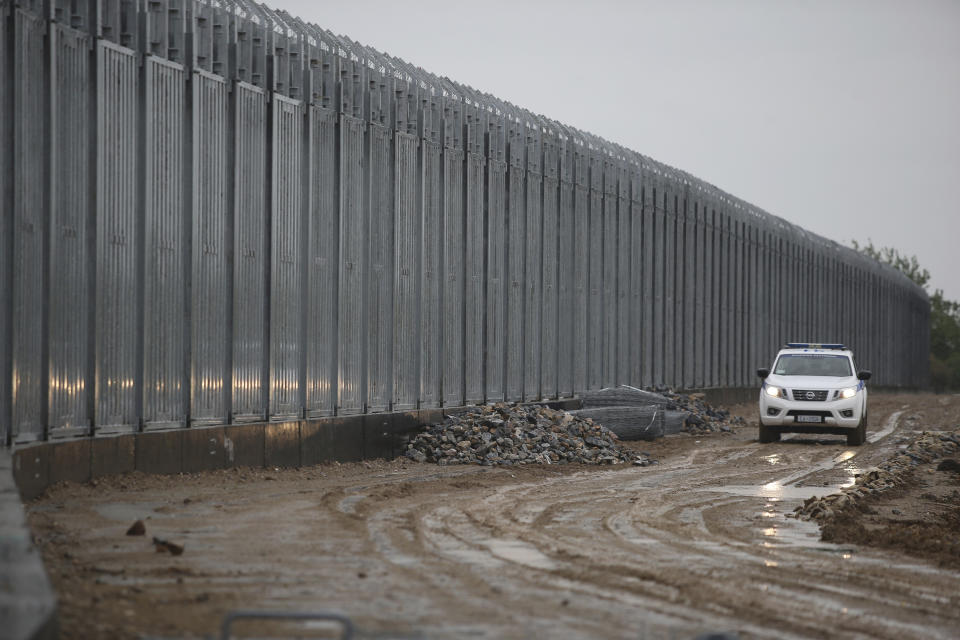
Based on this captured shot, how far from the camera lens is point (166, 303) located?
52.7ft

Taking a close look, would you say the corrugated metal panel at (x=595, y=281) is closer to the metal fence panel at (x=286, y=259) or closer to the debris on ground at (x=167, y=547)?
the metal fence panel at (x=286, y=259)

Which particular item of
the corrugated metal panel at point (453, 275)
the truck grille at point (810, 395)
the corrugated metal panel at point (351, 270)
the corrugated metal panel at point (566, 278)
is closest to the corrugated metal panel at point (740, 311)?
the corrugated metal panel at point (566, 278)

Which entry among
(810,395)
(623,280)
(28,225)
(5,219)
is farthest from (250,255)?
(623,280)

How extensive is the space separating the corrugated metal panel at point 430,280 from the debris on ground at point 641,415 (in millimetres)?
2936

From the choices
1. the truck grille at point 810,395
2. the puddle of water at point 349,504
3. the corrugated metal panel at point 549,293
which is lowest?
the puddle of water at point 349,504

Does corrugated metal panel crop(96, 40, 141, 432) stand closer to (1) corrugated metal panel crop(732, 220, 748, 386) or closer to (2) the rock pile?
(2) the rock pile

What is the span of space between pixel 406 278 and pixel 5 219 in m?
9.81

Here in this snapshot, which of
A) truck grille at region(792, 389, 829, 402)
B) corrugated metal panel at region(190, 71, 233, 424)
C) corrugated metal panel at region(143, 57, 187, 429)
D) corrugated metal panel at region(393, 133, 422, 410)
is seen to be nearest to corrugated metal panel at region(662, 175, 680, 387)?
truck grille at region(792, 389, 829, 402)

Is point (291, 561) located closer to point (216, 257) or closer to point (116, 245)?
point (116, 245)

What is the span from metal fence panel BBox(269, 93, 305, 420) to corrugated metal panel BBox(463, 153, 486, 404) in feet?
20.0

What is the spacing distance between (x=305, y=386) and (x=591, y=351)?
45.3 ft

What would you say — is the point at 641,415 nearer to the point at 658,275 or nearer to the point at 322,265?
the point at 322,265

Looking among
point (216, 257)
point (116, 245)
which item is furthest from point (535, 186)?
point (116, 245)

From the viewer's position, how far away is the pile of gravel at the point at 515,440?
67.6 feet
